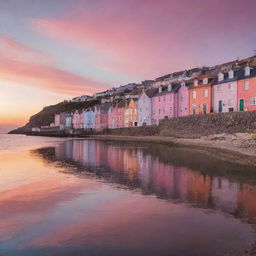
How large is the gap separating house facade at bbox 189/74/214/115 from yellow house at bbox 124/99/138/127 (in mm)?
27782

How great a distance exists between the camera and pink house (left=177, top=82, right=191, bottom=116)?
6266cm

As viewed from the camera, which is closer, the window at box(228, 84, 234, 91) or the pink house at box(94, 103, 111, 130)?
the window at box(228, 84, 234, 91)

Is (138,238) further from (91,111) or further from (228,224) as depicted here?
(91,111)

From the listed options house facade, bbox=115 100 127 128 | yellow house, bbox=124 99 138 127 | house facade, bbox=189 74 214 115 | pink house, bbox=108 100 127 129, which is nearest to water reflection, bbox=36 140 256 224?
house facade, bbox=189 74 214 115

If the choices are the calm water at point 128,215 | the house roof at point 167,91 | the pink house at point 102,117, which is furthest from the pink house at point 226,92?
the pink house at point 102,117

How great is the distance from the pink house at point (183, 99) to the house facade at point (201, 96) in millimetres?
2361

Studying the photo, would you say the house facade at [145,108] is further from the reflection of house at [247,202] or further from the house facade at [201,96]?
the reflection of house at [247,202]

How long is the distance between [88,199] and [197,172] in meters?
9.58

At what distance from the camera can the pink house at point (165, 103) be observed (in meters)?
67.6

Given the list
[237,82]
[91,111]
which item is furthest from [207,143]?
[91,111]

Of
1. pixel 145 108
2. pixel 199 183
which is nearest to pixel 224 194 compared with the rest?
pixel 199 183

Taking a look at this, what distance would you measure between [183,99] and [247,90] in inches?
794

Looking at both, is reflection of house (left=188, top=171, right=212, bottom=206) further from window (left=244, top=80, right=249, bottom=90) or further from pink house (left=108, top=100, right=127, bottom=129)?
pink house (left=108, top=100, right=127, bottom=129)

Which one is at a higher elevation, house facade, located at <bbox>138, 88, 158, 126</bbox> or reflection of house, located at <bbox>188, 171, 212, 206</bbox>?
house facade, located at <bbox>138, 88, 158, 126</bbox>
